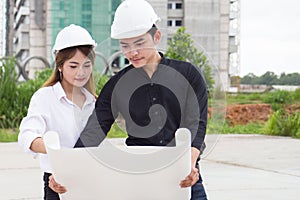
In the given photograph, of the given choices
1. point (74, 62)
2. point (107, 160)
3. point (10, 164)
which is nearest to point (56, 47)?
point (74, 62)

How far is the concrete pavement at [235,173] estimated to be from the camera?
9.59 feet

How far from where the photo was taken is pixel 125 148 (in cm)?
138

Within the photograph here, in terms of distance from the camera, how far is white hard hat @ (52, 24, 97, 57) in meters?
1.72

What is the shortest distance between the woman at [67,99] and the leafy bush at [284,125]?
5.44 metres

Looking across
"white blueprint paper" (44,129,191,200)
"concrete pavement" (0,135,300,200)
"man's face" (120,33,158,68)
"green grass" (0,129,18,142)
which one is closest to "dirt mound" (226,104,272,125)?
"green grass" (0,129,18,142)

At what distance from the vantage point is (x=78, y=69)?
5.55 feet

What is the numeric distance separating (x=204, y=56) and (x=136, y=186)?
409 mm

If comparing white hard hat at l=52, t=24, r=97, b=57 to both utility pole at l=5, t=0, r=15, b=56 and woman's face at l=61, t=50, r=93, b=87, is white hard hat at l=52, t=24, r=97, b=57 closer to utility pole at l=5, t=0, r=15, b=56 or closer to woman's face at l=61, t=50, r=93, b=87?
woman's face at l=61, t=50, r=93, b=87

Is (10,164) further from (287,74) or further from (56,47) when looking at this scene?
(287,74)

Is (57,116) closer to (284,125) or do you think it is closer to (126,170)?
(126,170)

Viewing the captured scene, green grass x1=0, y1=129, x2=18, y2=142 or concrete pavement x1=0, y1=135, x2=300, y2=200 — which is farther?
green grass x1=0, y1=129, x2=18, y2=142

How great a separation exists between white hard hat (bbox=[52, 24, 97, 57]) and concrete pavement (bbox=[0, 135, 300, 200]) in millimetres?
432

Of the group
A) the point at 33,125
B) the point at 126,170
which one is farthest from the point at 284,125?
the point at 126,170

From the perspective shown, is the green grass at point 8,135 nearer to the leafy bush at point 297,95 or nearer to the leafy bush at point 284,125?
the leafy bush at point 284,125
